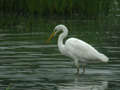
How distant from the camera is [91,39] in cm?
→ 2016

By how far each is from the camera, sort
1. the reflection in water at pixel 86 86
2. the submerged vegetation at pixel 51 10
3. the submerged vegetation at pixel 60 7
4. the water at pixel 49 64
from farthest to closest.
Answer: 1. the submerged vegetation at pixel 60 7
2. the submerged vegetation at pixel 51 10
3. the water at pixel 49 64
4. the reflection in water at pixel 86 86

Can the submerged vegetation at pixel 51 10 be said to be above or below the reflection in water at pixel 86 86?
above

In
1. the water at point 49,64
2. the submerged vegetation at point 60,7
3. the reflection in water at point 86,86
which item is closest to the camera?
the reflection in water at point 86,86

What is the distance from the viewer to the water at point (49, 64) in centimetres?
A: 1173

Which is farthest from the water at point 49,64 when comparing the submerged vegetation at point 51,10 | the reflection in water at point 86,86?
the submerged vegetation at point 51,10

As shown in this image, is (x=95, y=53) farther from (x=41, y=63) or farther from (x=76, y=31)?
(x=76, y=31)

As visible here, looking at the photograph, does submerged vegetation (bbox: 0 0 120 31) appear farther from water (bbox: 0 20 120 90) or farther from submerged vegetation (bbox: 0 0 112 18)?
water (bbox: 0 20 120 90)

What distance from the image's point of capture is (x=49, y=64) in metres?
14.7

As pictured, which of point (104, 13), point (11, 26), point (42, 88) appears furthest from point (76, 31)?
point (42, 88)

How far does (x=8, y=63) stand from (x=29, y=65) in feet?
2.27

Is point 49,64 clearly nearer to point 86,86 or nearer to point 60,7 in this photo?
point 86,86

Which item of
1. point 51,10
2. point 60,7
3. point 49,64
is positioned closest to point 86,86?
point 49,64

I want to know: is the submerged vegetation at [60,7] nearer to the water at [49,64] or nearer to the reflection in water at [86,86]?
the water at [49,64]

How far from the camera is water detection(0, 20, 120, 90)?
11.7 meters
